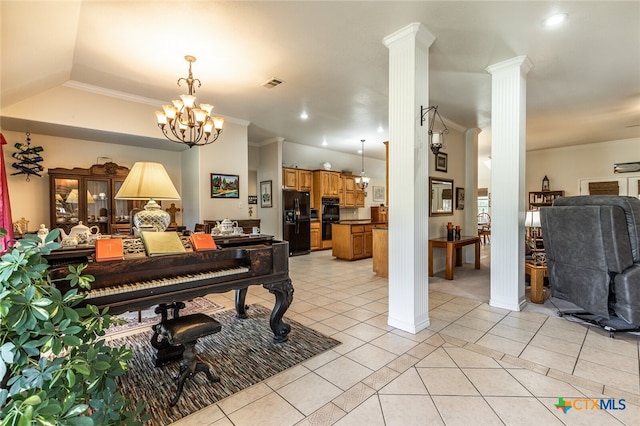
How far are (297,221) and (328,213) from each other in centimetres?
127

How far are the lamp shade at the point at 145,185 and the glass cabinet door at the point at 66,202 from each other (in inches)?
137

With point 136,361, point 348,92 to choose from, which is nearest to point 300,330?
point 136,361

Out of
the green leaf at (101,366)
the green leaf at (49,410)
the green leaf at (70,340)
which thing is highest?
the green leaf at (70,340)

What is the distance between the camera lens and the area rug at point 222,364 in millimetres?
→ 1896

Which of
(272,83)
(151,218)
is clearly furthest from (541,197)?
(151,218)

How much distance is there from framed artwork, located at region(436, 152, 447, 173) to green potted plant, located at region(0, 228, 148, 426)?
19.3ft

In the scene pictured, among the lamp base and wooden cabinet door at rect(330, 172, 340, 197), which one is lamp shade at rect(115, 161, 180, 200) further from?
wooden cabinet door at rect(330, 172, 340, 197)

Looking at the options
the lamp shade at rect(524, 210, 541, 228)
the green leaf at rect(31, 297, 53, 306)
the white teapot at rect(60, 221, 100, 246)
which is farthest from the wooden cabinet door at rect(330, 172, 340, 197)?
the green leaf at rect(31, 297, 53, 306)

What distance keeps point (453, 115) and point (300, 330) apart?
4.91m

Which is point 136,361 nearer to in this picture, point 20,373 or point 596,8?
point 20,373

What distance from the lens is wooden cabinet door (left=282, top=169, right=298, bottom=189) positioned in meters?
7.66

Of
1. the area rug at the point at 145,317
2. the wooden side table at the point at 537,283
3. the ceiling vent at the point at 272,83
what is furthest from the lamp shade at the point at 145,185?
the wooden side table at the point at 537,283

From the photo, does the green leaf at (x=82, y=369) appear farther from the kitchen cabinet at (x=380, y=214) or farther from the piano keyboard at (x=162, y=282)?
the kitchen cabinet at (x=380, y=214)

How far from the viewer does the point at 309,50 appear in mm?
3250
